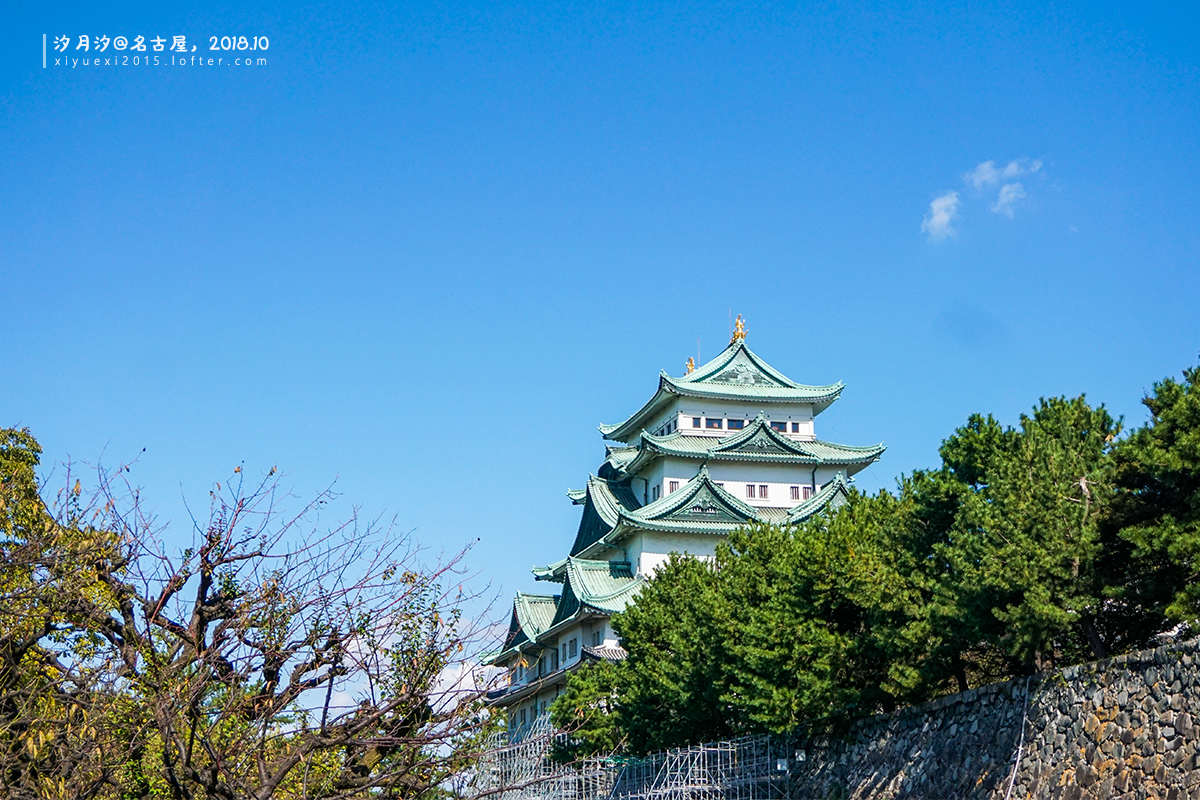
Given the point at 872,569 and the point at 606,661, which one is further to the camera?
the point at 606,661

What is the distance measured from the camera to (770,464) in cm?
4747

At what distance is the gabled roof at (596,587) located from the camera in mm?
43375

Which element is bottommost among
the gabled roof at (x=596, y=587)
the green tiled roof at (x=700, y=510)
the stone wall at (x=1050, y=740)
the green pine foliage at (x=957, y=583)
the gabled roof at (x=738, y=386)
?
the stone wall at (x=1050, y=740)

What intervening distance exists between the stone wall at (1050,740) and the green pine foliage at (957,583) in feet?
1.99

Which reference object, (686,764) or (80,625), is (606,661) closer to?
(686,764)

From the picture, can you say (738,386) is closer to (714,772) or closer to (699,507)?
(699,507)

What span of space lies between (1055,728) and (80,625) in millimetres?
15179

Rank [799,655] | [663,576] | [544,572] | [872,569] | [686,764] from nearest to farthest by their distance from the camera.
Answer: [872,569], [799,655], [686,764], [663,576], [544,572]

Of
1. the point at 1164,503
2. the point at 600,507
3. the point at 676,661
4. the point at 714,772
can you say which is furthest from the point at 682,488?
the point at 1164,503

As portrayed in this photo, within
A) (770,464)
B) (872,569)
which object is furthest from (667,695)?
(770,464)

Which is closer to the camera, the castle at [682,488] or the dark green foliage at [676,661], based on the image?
the dark green foliage at [676,661]

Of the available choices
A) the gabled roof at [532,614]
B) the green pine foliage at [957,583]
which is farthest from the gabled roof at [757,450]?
the green pine foliage at [957,583]

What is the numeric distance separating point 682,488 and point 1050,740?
27.1 meters

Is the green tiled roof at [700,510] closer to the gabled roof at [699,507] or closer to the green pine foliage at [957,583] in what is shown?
the gabled roof at [699,507]
